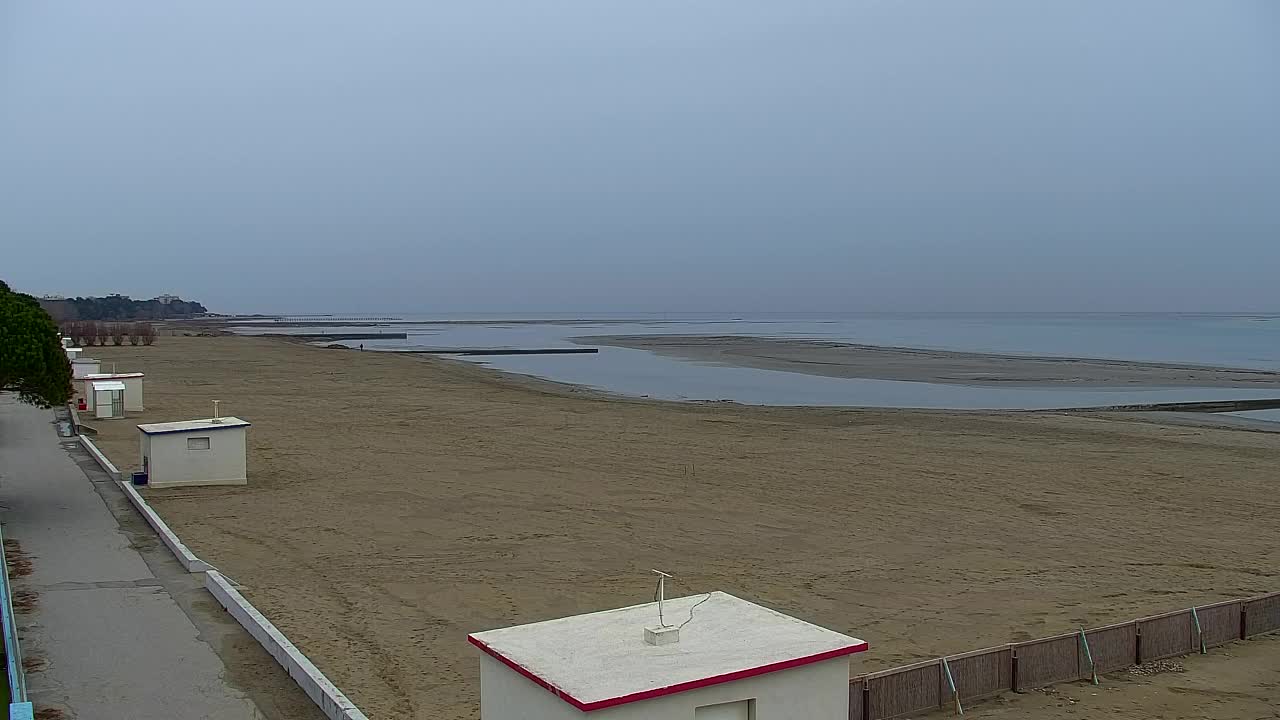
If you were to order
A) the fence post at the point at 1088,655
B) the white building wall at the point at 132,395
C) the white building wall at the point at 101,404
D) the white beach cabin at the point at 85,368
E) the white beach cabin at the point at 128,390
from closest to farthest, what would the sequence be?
the fence post at the point at 1088,655 < the white building wall at the point at 101,404 < the white beach cabin at the point at 128,390 < the white building wall at the point at 132,395 < the white beach cabin at the point at 85,368

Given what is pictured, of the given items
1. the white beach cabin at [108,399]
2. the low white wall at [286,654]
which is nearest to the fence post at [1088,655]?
the low white wall at [286,654]

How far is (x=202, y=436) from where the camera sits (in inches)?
860

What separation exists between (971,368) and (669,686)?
223 ft

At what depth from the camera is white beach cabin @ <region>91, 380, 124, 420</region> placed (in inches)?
1325

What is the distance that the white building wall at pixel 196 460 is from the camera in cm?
2127

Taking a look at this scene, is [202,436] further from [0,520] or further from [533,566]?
[533,566]

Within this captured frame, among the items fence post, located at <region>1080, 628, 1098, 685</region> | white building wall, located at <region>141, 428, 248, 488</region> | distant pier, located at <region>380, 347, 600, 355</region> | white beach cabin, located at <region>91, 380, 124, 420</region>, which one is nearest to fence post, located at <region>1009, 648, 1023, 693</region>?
fence post, located at <region>1080, 628, 1098, 685</region>

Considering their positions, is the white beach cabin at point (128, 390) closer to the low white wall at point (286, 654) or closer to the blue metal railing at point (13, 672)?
the low white wall at point (286, 654)

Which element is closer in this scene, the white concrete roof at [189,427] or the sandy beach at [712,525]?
the sandy beach at [712,525]

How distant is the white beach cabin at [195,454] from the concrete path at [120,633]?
6.02ft

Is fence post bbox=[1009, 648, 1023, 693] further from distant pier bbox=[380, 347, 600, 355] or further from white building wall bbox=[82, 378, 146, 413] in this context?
distant pier bbox=[380, 347, 600, 355]

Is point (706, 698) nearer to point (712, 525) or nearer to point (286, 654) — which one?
point (286, 654)

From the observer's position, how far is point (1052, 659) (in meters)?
11.4

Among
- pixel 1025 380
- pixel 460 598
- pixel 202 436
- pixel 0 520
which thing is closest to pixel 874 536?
pixel 460 598
